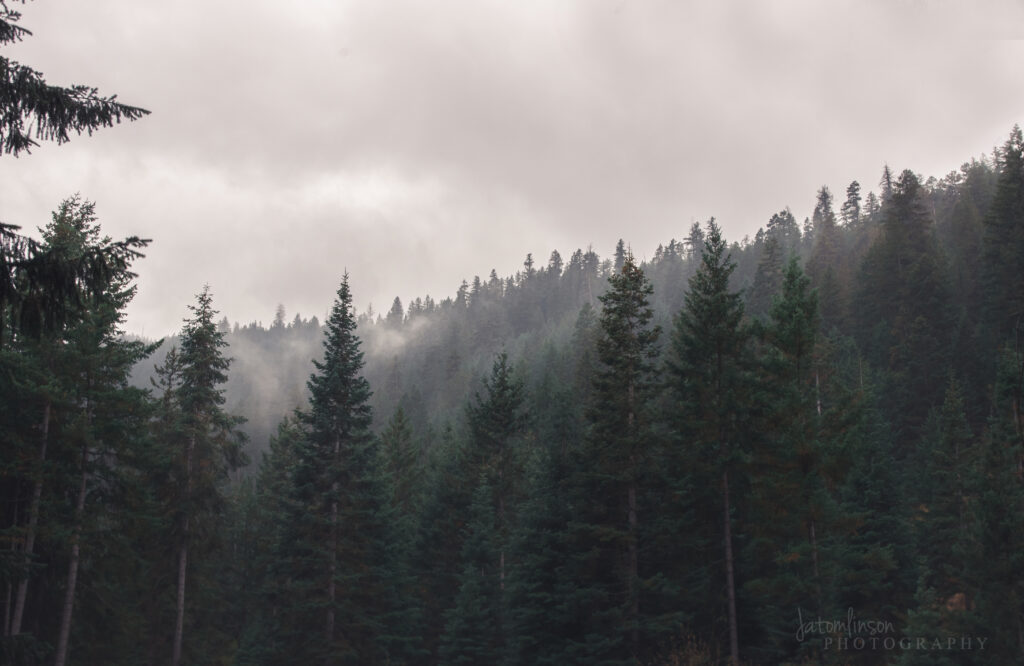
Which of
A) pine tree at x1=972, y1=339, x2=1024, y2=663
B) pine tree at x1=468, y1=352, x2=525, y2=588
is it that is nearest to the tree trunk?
pine tree at x1=468, y1=352, x2=525, y2=588

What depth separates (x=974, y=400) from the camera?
50719 mm

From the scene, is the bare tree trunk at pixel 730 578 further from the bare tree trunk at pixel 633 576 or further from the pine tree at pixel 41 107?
the pine tree at pixel 41 107

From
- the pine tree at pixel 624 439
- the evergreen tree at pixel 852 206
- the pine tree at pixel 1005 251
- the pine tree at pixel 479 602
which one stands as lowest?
the pine tree at pixel 479 602

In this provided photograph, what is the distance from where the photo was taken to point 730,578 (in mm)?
22578

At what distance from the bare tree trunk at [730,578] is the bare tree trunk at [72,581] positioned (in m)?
21.7

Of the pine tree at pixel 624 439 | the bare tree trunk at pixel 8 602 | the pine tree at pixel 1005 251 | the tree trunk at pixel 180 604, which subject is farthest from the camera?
the pine tree at pixel 1005 251

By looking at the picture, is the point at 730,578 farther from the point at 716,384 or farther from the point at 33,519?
the point at 33,519

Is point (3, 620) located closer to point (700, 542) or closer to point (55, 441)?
point (55, 441)

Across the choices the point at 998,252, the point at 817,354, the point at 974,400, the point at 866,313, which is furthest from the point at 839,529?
the point at 866,313

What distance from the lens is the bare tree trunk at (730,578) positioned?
71.2 feet

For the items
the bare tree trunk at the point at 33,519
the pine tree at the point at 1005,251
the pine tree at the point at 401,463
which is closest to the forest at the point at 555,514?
the bare tree trunk at the point at 33,519

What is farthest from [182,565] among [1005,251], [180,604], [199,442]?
[1005,251]

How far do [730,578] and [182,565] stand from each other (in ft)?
78.3

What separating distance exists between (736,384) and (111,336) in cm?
2342
